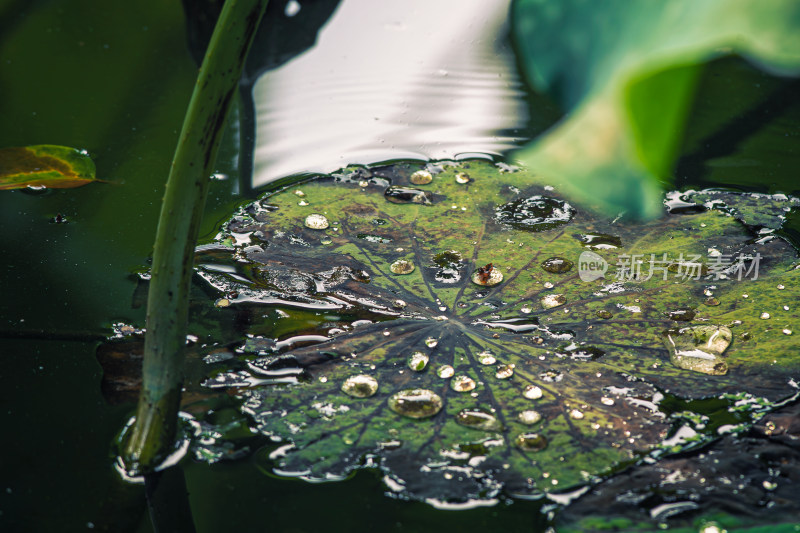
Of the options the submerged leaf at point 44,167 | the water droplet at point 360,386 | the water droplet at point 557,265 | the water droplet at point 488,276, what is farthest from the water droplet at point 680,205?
the submerged leaf at point 44,167

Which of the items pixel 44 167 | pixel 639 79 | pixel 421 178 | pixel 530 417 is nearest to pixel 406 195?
pixel 421 178

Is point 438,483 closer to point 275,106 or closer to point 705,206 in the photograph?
point 705,206

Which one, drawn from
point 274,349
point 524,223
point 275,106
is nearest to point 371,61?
point 275,106

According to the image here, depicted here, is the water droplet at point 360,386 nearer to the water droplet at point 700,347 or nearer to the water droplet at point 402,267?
the water droplet at point 402,267

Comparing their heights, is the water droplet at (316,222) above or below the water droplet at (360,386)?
above

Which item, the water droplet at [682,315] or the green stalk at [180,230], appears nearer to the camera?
the green stalk at [180,230]

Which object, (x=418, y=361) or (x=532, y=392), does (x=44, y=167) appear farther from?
(x=532, y=392)
